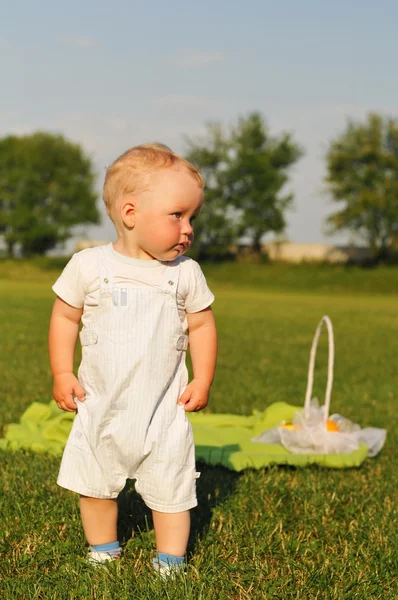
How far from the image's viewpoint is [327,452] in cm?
570

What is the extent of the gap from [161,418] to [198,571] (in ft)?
2.05

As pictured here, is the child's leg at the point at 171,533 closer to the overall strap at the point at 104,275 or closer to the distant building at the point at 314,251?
the overall strap at the point at 104,275

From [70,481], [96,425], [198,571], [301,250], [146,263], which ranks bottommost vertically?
[301,250]

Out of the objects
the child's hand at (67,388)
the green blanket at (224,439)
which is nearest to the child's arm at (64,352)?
the child's hand at (67,388)

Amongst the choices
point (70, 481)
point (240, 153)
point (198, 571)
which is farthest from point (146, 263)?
point (240, 153)

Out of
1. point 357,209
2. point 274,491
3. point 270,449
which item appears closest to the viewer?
point 274,491

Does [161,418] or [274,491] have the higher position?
[161,418]

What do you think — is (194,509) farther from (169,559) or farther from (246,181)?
(246,181)

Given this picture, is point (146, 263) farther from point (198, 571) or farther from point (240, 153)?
point (240, 153)

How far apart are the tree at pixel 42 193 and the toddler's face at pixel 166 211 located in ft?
246

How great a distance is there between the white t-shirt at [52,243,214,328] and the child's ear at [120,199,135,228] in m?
0.15

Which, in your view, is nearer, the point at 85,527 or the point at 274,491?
the point at 85,527

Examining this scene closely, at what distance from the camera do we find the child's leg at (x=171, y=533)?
3383 millimetres

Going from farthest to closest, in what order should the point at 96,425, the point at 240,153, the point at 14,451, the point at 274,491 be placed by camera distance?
the point at 240,153, the point at 14,451, the point at 274,491, the point at 96,425
